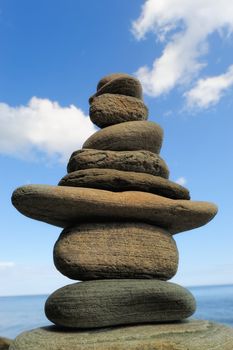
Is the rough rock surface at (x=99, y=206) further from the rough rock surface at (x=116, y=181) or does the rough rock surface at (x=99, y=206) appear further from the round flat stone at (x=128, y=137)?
the round flat stone at (x=128, y=137)

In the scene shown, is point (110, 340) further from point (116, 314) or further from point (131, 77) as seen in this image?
point (131, 77)

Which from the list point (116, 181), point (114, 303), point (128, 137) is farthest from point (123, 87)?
point (114, 303)

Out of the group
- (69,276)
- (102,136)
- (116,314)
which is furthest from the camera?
(102,136)

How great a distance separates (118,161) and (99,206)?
1131mm

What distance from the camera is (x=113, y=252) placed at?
7645 millimetres

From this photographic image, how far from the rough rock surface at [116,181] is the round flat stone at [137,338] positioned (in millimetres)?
2408

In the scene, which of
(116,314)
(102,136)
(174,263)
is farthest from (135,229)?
(102,136)

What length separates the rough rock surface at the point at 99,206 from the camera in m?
7.63

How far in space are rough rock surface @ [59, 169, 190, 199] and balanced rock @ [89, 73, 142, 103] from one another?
7.50 feet

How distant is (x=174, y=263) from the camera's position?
809 centimetres

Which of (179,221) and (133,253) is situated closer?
(133,253)

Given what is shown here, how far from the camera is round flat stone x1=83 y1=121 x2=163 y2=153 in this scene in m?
8.84

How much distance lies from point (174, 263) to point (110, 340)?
1.95 m

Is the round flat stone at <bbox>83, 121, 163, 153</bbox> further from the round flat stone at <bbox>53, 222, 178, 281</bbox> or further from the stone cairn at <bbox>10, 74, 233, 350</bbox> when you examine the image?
the round flat stone at <bbox>53, 222, 178, 281</bbox>
